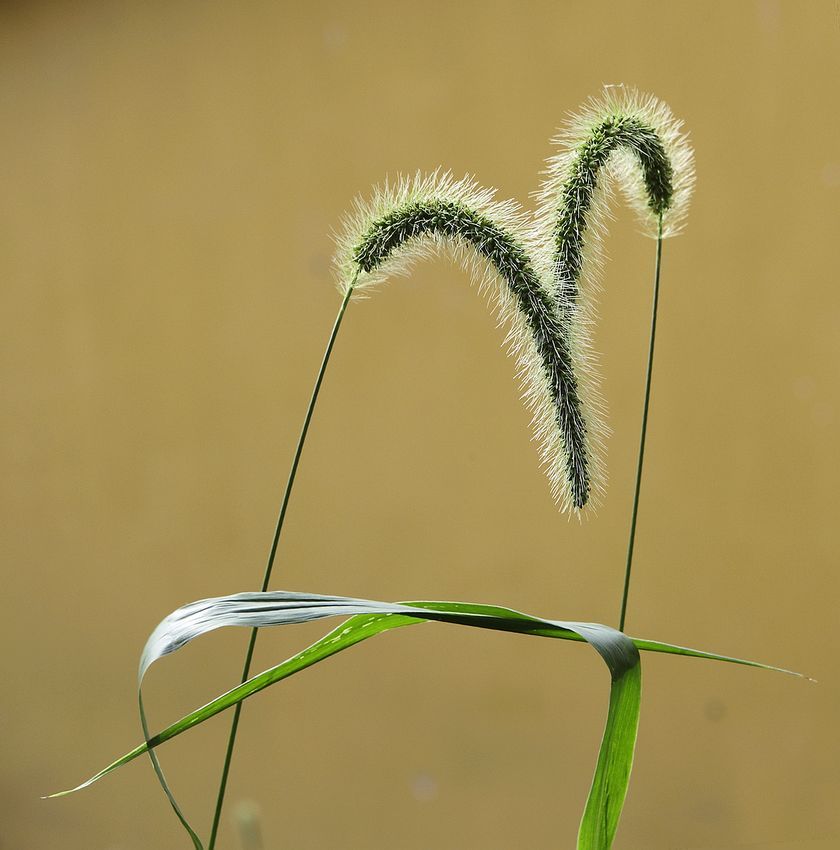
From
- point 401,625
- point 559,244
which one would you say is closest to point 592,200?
point 559,244

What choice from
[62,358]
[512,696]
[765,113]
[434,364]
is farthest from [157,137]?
[512,696]

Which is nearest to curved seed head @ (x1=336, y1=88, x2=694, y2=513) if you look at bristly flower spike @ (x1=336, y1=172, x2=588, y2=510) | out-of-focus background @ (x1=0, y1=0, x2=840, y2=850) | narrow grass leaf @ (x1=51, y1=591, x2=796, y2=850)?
bristly flower spike @ (x1=336, y1=172, x2=588, y2=510)

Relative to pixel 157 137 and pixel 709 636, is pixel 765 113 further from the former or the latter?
pixel 157 137

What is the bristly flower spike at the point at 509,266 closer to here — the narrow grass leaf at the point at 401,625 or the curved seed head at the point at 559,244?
the curved seed head at the point at 559,244

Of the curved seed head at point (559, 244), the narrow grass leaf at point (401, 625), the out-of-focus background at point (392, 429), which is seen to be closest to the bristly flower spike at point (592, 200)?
the curved seed head at point (559, 244)

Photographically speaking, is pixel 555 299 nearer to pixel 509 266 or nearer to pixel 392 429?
pixel 509 266

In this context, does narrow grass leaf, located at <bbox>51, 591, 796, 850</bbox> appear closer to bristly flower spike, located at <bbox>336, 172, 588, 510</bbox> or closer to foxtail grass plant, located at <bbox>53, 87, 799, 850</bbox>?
foxtail grass plant, located at <bbox>53, 87, 799, 850</bbox>

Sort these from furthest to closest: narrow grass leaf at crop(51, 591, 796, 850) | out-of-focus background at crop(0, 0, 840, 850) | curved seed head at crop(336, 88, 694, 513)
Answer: out-of-focus background at crop(0, 0, 840, 850) < curved seed head at crop(336, 88, 694, 513) < narrow grass leaf at crop(51, 591, 796, 850)
